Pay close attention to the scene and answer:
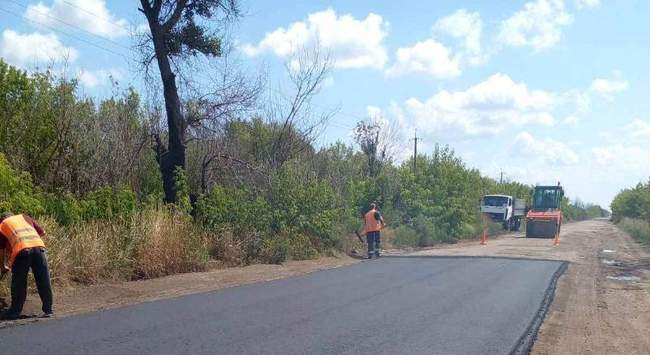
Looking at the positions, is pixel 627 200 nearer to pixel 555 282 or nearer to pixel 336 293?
pixel 555 282

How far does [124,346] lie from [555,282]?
1187cm

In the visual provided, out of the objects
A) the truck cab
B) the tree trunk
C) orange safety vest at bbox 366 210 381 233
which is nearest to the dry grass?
the tree trunk

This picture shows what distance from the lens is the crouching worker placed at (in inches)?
393

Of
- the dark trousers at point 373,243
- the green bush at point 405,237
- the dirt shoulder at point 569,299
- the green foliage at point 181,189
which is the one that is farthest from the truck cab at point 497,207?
the green foliage at point 181,189

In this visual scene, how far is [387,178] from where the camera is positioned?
33.9m

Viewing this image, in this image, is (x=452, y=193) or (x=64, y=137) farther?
(x=452, y=193)

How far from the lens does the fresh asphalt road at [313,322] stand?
821cm

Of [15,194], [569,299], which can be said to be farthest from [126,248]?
[569,299]

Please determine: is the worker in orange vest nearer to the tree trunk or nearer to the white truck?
the tree trunk

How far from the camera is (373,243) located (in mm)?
24062

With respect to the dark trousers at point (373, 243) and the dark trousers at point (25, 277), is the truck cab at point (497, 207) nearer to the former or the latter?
the dark trousers at point (373, 243)

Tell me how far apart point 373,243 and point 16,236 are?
15469mm

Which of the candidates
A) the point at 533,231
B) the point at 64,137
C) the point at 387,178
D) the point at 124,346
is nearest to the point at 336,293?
the point at 124,346

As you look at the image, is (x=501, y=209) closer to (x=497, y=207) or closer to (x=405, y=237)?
(x=497, y=207)
